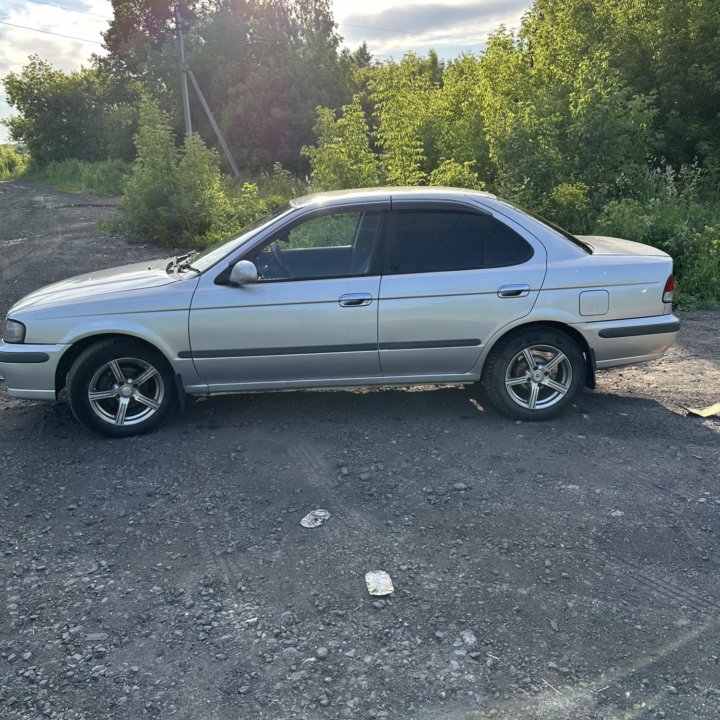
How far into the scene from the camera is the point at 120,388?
524 cm

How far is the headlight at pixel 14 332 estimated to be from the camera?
5.18 meters

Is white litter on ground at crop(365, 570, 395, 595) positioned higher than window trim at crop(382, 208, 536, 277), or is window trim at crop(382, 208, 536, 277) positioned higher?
window trim at crop(382, 208, 536, 277)

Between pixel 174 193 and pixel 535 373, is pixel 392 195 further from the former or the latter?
pixel 174 193

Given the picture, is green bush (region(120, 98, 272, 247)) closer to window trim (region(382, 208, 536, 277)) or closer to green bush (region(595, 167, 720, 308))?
green bush (region(595, 167, 720, 308))

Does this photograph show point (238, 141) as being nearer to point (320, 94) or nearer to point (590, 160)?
point (320, 94)

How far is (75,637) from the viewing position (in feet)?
10.3

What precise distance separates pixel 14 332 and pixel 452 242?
3.24 meters

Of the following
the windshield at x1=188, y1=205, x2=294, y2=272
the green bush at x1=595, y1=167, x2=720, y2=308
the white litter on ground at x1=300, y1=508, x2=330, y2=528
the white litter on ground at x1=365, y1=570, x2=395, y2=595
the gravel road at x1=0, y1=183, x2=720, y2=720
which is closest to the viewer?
the gravel road at x1=0, y1=183, x2=720, y2=720

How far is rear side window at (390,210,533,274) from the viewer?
5242 millimetres

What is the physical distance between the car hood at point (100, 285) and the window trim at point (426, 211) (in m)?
1.57

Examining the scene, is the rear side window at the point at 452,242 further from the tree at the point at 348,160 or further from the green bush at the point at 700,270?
the tree at the point at 348,160

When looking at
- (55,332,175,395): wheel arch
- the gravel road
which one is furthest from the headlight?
the gravel road

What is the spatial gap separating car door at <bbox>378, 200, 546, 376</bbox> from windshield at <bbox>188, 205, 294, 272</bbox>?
95 centimetres

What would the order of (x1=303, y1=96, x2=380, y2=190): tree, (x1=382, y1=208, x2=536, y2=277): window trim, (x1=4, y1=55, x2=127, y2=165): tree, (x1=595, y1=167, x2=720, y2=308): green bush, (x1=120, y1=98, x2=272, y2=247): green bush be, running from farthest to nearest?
(x1=4, y1=55, x2=127, y2=165): tree < (x1=120, y1=98, x2=272, y2=247): green bush < (x1=303, y1=96, x2=380, y2=190): tree < (x1=595, y1=167, x2=720, y2=308): green bush < (x1=382, y1=208, x2=536, y2=277): window trim
